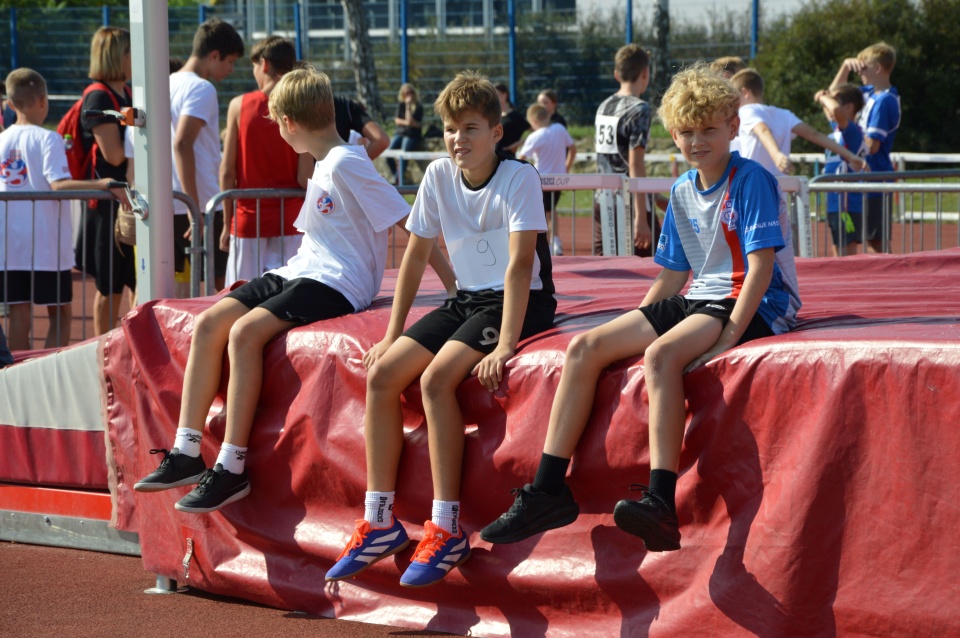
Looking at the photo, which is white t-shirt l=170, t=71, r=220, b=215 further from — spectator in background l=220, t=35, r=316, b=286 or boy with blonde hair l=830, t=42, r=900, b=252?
boy with blonde hair l=830, t=42, r=900, b=252

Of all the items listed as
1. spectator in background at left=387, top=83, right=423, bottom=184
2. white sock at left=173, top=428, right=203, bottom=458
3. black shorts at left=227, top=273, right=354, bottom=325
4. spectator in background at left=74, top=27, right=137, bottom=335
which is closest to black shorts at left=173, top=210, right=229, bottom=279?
spectator in background at left=74, top=27, right=137, bottom=335

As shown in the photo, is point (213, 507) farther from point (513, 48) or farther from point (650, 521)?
point (513, 48)

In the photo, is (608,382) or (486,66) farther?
(486,66)

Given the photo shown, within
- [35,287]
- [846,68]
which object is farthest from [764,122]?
[35,287]

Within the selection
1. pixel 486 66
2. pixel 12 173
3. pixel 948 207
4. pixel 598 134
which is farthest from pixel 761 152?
pixel 486 66

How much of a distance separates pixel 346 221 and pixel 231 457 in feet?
3.39

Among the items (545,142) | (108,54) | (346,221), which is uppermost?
(108,54)

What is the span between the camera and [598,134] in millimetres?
9648

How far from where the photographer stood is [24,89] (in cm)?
795

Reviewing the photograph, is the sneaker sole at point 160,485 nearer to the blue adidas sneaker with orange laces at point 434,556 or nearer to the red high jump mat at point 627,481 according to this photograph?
the red high jump mat at point 627,481

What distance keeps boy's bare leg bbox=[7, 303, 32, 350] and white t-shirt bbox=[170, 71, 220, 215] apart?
1187 mm

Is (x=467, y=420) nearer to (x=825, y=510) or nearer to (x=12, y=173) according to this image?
(x=825, y=510)

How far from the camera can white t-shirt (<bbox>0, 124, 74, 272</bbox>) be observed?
7656mm

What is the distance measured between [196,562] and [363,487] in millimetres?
919
